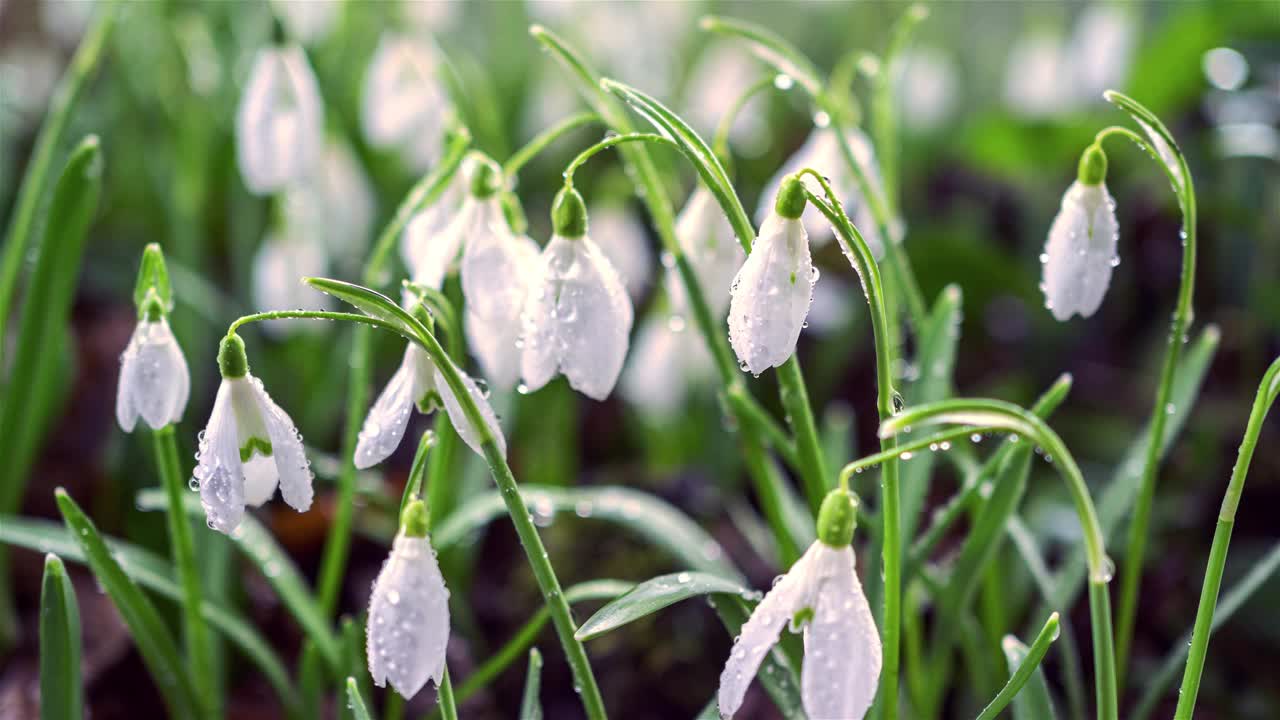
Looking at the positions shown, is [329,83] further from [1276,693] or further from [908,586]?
[1276,693]

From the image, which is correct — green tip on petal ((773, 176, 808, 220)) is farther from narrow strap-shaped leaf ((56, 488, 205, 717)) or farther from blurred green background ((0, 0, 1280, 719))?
narrow strap-shaped leaf ((56, 488, 205, 717))

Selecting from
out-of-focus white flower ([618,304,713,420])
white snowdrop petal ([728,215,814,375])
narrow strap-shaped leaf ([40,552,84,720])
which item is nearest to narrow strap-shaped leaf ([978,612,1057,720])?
white snowdrop petal ([728,215,814,375])

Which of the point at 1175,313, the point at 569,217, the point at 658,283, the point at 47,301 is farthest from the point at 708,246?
the point at 658,283

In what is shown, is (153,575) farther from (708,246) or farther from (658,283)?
(658,283)

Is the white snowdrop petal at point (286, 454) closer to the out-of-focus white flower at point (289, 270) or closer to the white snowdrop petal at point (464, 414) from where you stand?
the white snowdrop petal at point (464, 414)

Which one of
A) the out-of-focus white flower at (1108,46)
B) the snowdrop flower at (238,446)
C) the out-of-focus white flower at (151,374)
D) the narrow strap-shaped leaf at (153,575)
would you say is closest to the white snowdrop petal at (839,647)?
the snowdrop flower at (238,446)
